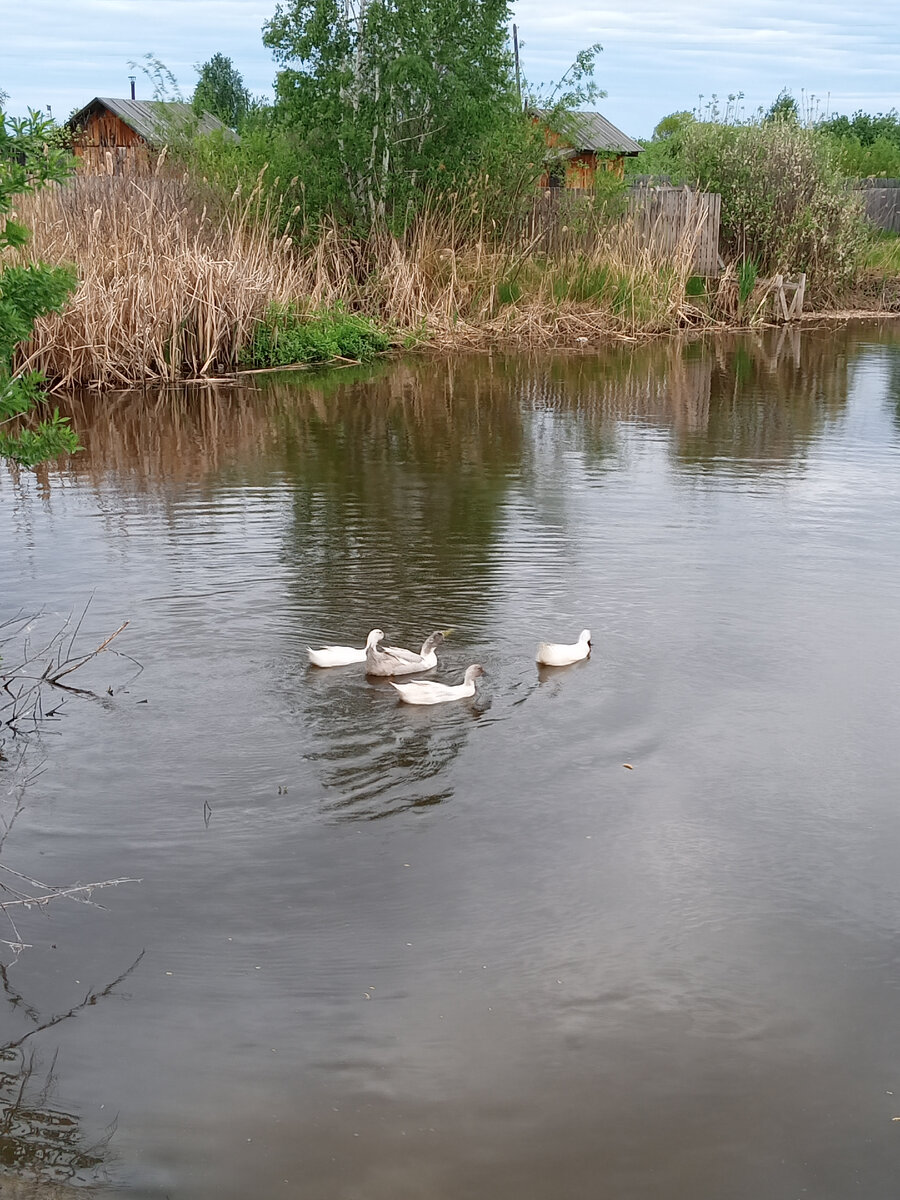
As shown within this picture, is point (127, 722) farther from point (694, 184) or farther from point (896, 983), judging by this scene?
point (694, 184)

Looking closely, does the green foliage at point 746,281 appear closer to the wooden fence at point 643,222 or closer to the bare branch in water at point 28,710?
the wooden fence at point 643,222

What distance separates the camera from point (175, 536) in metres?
9.30

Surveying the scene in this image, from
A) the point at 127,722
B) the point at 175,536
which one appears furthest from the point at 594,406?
the point at 127,722

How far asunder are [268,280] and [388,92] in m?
4.89

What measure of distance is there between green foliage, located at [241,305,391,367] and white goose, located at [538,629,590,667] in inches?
466

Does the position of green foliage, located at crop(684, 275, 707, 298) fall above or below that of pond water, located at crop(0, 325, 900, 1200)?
above

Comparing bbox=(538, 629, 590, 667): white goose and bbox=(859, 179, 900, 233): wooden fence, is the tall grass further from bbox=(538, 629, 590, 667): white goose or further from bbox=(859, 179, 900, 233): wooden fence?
bbox=(859, 179, 900, 233): wooden fence

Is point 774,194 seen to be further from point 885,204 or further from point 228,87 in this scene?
point 228,87

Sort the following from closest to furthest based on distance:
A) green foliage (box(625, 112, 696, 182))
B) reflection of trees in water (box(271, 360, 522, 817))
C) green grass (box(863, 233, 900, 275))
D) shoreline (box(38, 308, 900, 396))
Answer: reflection of trees in water (box(271, 360, 522, 817)) < shoreline (box(38, 308, 900, 396)) < green foliage (box(625, 112, 696, 182)) < green grass (box(863, 233, 900, 275))

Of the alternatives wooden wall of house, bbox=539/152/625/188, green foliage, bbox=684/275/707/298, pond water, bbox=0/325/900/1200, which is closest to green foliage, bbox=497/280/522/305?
wooden wall of house, bbox=539/152/625/188

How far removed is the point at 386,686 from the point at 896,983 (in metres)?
3.00

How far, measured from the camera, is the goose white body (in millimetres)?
6598

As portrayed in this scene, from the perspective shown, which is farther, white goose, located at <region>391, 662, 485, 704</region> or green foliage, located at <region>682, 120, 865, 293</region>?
green foliage, located at <region>682, 120, 865, 293</region>

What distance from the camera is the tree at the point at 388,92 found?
20.0 m
